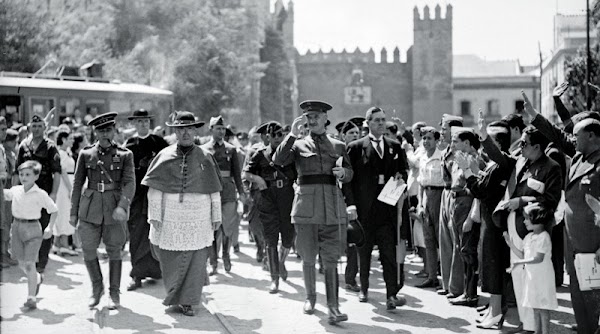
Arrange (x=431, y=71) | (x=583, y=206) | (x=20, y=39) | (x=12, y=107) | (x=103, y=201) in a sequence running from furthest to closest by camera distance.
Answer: (x=431, y=71) → (x=20, y=39) → (x=12, y=107) → (x=103, y=201) → (x=583, y=206)

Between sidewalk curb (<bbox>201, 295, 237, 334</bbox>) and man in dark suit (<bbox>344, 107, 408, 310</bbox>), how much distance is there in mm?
1755

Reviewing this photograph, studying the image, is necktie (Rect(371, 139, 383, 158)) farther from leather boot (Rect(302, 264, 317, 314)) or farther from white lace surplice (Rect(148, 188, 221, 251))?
white lace surplice (Rect(148, 188, 221, 251))

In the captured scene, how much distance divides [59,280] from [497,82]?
75.4m

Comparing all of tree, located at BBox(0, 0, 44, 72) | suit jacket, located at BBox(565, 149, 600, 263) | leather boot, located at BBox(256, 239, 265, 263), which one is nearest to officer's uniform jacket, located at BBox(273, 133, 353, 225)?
suit jacket, located at BBox(565, 149, 600, 263)

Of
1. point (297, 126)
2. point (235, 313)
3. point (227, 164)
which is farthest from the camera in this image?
point (227, 164)

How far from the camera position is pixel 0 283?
1020cm

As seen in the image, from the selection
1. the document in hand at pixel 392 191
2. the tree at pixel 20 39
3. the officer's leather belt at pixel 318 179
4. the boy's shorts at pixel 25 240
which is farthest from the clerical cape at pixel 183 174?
the tree at pixel 20 39

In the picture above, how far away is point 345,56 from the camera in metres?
81.7

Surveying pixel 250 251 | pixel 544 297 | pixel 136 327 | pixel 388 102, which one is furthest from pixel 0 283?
pixel 388 102

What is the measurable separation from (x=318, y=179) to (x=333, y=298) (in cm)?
123

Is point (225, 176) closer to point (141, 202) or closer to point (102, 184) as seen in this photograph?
point (141, 202)

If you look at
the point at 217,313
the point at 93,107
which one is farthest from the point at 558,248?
the point at 93,107

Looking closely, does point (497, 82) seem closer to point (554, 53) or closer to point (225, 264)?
point (554, 53)

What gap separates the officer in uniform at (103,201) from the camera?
8555 millimetres
